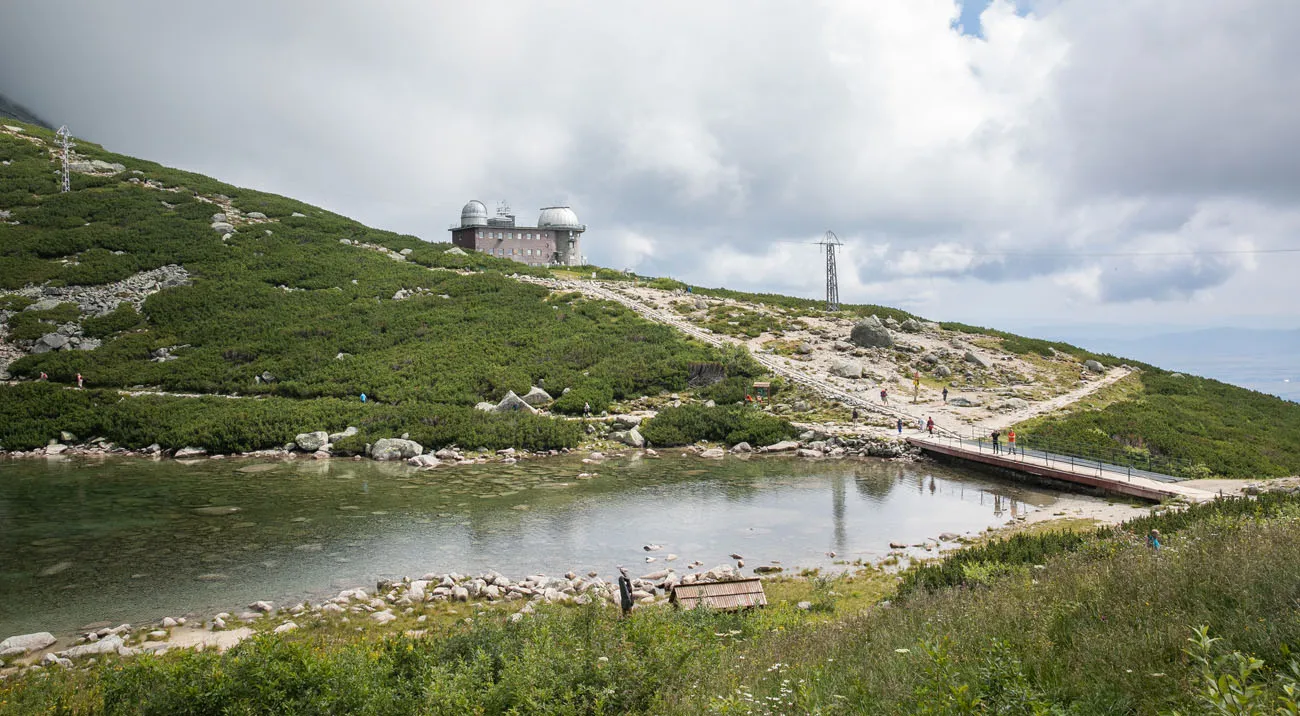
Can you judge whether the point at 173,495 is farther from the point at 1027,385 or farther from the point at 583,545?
the point at 1027,385

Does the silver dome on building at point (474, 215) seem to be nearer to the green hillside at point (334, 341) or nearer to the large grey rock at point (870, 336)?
the green hillside at point (334, 341)

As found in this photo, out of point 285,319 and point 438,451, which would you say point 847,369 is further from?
point 285,319

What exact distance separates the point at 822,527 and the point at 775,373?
24.9 m

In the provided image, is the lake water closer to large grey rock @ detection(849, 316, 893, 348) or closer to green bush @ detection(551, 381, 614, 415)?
green bush @ detection(551, 381, 614, 415)

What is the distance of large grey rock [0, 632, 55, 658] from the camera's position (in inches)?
468

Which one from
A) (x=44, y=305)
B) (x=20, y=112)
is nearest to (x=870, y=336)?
(x=44, y=305)

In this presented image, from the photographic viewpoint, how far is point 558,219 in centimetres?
9938

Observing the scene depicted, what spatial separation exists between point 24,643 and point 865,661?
47.7 feet

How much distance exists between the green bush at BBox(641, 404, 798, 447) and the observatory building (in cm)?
5883

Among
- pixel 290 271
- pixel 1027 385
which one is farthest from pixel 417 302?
pixel 1027 385

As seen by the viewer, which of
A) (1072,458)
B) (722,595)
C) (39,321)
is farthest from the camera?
(39,321)

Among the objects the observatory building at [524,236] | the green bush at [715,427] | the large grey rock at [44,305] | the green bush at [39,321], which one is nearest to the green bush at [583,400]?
the green bush at [715,427]

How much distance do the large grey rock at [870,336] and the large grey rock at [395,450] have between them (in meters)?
33.7

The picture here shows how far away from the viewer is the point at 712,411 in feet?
125
